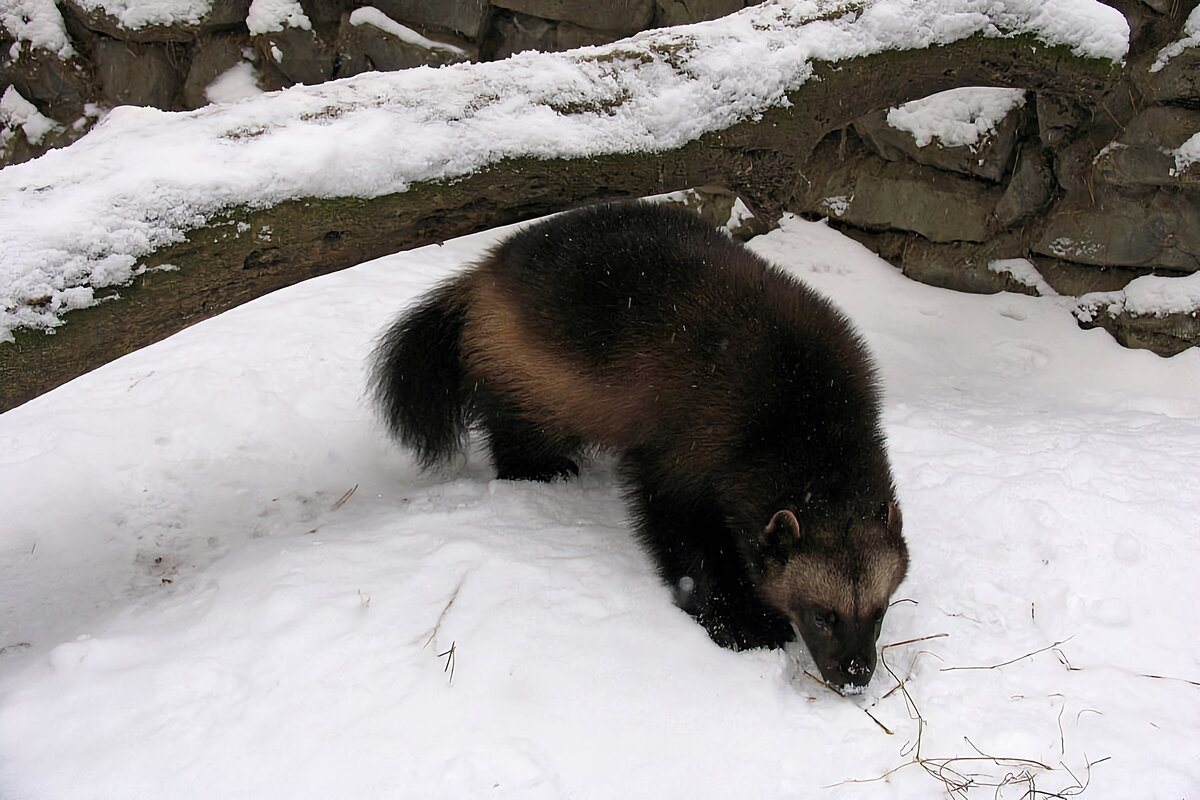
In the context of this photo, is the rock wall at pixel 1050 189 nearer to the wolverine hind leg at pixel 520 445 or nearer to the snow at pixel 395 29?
the wolverine hind leg at pixel 520 445

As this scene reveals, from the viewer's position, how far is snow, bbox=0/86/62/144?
7.50 m

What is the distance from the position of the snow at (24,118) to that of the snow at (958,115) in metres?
6.76

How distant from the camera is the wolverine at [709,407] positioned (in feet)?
9.31

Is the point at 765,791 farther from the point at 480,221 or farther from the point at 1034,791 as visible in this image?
the point at 480,221

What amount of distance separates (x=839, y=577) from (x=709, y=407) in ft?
2.28

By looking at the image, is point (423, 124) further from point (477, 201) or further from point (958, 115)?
point (958, 115)

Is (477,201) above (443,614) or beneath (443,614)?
above

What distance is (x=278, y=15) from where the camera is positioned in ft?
22.6

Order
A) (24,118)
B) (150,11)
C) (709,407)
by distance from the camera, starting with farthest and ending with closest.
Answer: (24,118), (150,11), (709,407)

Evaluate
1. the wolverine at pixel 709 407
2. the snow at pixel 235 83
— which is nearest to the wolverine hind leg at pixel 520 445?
the wolverine at pixel 709 407

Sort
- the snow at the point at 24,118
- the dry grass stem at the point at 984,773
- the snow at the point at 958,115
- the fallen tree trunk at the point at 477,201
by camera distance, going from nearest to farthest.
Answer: the dry grass stem at the point at 984,773, the fallen tree trunk at the point at 477,201, the snow at the point at 958,115, the snow at the point at 24,118

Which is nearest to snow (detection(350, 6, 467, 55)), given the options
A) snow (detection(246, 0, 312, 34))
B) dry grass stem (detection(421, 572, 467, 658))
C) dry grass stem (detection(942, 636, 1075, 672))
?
snow (detection(246, 0, 312, 34))

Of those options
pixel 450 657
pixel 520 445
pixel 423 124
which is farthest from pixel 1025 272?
pixel 450 657

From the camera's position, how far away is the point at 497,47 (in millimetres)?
6621
